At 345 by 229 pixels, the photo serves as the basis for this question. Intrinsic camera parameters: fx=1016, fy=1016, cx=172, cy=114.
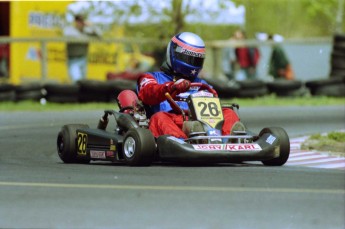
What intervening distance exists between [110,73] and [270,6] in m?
19.3

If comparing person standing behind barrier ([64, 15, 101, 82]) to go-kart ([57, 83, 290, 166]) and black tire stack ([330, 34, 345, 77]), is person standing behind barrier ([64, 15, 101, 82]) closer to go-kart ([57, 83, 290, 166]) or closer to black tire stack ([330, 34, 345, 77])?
black tire stack ([330, 34, 345, 77])

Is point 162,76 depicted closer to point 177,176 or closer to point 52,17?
point 177,176

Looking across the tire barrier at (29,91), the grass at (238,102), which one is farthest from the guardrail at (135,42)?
the grass at (238,102)

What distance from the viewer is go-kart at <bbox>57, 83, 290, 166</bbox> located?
8.12m

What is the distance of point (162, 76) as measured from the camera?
9172mm

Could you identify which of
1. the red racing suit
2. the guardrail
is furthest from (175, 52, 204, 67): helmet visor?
the guardrail

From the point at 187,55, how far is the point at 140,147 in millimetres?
1296

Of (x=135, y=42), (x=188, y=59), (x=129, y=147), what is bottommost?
(x=135, y=42)

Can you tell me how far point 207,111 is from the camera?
27.9 ft

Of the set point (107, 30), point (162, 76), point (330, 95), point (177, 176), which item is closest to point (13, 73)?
point (107, 30)

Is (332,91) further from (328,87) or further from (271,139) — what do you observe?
(271,139)

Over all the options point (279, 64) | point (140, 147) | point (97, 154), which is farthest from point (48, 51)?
point (140, 147)

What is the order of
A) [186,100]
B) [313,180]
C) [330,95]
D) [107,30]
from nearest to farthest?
[313,180] < [186,100] < [330,95] < [107,30]

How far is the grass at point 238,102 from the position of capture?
16.9 meters
